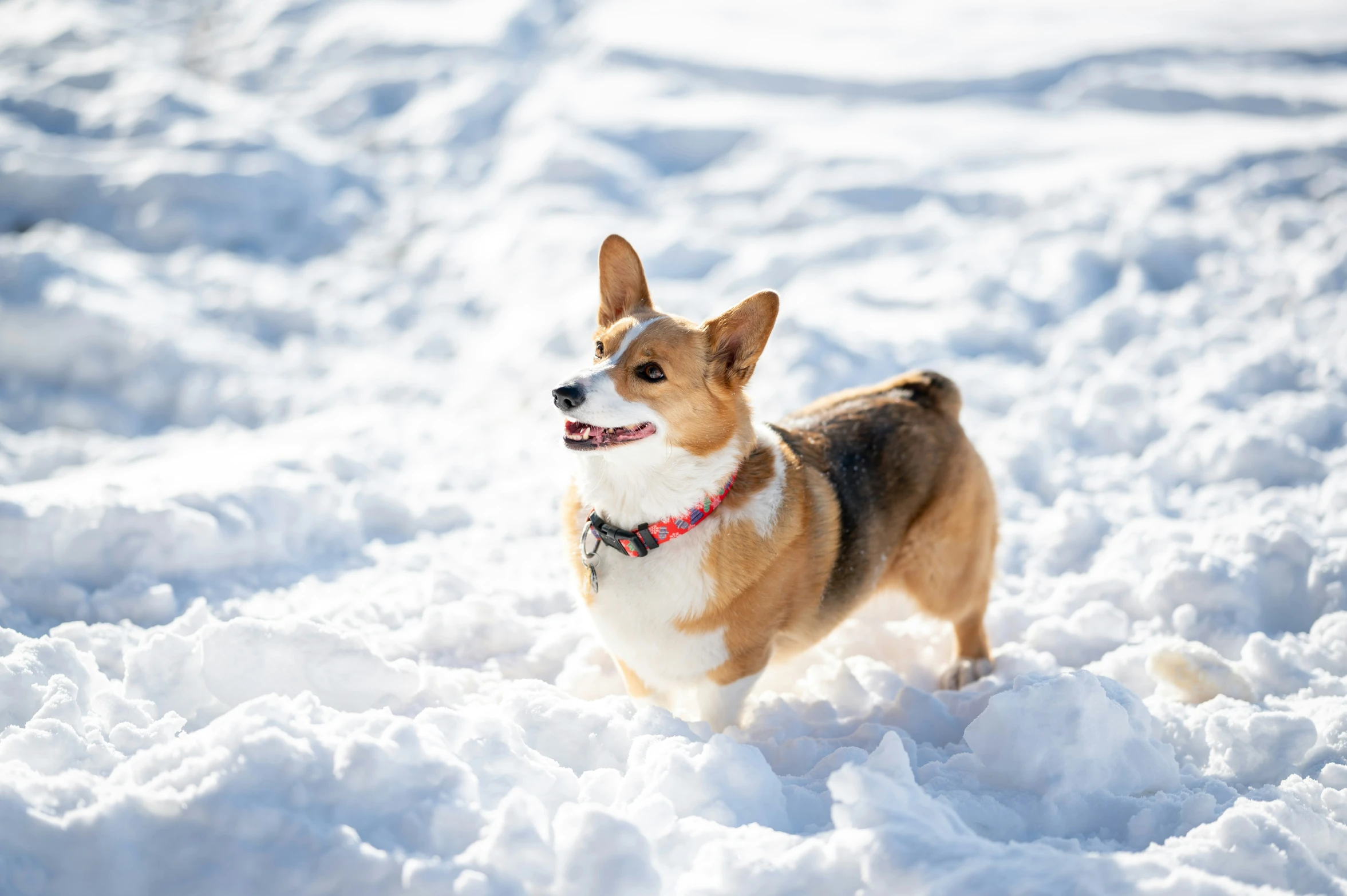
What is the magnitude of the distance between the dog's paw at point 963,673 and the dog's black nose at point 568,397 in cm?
168

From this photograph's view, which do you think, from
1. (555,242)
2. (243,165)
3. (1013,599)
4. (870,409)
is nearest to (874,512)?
(870,409)

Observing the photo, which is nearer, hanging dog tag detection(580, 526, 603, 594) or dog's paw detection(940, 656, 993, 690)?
hanging dog tag detection(580, 526, 603, 594)

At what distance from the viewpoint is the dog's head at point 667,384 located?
245cm

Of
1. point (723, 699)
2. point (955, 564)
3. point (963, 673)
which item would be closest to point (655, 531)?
point (723, 699)

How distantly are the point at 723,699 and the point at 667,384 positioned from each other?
0.96 meters

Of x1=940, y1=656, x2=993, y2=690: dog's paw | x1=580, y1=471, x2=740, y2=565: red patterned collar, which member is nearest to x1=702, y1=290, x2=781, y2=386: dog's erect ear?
x1=580, y1=471, x2=740, y2=565: red patterned collar

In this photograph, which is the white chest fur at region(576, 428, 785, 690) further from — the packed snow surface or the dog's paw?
the dog's paw

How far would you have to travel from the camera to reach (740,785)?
7.06 ft

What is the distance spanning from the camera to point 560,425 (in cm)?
499

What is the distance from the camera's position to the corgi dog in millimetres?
2539

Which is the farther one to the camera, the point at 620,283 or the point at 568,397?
the point at 620,283

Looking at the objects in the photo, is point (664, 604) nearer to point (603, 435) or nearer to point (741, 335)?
point (603, 435)

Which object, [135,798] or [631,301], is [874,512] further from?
[135,798]

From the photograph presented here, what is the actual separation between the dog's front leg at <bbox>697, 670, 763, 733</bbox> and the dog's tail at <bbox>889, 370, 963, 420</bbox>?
3.99 feet
